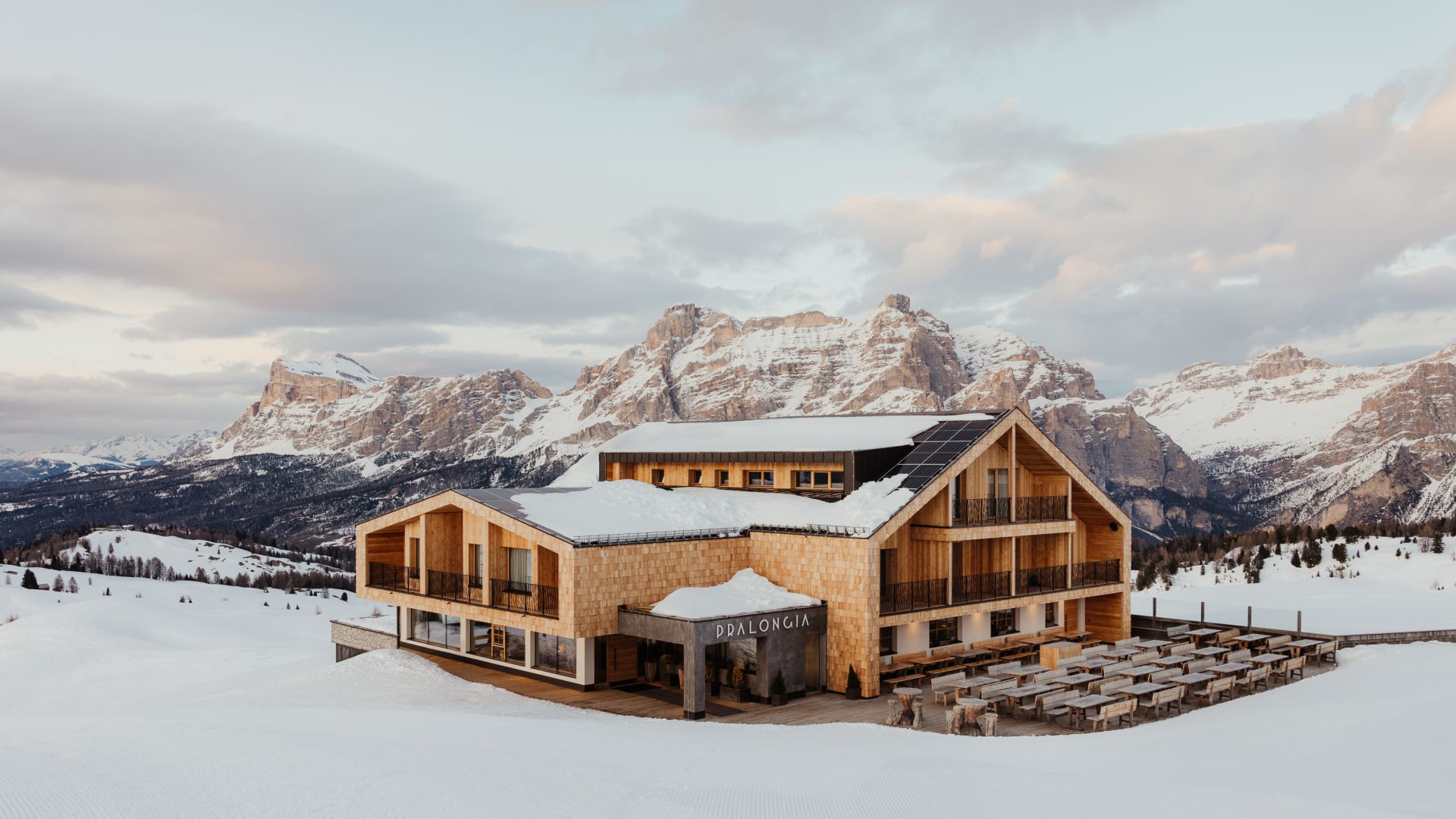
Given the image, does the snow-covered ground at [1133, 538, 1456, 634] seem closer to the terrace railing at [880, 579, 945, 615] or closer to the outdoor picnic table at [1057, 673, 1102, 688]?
the outdoor picnic table at [1057, 673, 1102, 688]

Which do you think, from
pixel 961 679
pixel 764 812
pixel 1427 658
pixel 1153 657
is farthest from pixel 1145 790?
pixel 1427 658

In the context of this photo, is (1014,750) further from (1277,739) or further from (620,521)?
(620,521)

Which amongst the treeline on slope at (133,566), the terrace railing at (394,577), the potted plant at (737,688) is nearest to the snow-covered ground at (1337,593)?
the potted plant at (737,688)

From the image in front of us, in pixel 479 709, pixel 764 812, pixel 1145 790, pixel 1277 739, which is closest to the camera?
pixel 764 812

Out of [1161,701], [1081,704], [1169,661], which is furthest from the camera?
[1169,661]

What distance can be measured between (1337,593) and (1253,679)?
2097cm

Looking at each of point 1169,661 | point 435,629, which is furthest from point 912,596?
point 435,629

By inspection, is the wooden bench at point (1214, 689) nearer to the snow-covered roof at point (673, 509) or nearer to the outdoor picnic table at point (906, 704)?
the outdoor picnic table at point (906, 704)

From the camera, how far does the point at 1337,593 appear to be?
143ft

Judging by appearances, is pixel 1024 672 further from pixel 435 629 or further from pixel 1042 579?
pixel 435 629

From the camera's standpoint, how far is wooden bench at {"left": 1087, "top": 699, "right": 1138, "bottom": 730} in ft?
73.6

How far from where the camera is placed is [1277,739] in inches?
836

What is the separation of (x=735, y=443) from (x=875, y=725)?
13.6 m

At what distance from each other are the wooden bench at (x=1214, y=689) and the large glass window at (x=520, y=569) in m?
18.2
